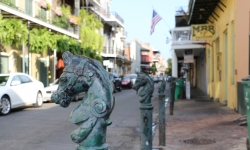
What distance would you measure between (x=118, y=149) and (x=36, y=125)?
380 centimetres

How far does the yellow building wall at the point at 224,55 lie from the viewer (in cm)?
1259

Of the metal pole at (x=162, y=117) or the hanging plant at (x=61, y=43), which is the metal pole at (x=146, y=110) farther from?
the hanging plant at (x=61, y=43)

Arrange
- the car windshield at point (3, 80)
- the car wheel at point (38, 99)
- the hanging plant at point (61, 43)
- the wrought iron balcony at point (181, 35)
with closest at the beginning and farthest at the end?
the car windshield at point (3, 80)
the car wheel at point (38, 99)
the hanging plant at point (61, 43)
the wrought iron balcony at point (181, 35)

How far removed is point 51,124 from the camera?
986 cm

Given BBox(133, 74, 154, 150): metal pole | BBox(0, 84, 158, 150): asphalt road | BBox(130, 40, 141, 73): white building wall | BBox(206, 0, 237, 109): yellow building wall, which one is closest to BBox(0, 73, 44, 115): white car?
BBox(0, 84, 158, 150): asphalt road

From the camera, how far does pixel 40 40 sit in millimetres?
20844

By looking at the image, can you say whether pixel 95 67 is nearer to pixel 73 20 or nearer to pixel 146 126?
pixel 146 126

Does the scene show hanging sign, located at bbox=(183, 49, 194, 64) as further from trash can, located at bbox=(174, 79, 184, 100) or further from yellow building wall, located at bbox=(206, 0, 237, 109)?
trash can, located at bbox=(174, 79, 184, 100)

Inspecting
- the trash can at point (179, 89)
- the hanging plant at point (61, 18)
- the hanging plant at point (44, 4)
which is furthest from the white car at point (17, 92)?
the hanging plant at point (61, 18)

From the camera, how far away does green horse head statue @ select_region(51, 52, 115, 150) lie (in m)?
1.97

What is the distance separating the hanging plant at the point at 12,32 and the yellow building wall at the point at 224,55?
10.5 m

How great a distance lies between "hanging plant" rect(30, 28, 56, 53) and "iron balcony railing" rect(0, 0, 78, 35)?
1.40 metres

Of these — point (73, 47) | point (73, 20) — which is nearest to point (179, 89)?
point (73, 47)

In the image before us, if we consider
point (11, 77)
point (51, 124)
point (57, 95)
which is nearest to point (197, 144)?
point (51, 124)
